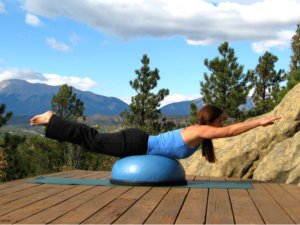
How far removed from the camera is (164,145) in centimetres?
530

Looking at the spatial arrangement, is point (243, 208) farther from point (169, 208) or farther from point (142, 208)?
point (142, 208)

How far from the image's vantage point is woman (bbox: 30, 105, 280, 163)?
509 cm

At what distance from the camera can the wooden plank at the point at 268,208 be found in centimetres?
318

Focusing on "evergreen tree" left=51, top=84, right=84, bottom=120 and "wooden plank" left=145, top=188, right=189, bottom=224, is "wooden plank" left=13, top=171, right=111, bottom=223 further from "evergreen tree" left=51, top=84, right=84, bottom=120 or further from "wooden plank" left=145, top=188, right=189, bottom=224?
"evergreen tree" left=51, top=84, right=84, bottom=120

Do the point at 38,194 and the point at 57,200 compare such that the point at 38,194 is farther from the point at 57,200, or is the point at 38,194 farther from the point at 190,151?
the point at 190,151

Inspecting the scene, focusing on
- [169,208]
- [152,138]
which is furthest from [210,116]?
[169,208]

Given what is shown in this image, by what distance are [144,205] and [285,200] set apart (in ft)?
4.22

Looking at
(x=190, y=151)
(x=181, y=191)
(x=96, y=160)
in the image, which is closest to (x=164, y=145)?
(x=190, y=151)

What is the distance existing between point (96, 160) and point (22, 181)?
9527 mm

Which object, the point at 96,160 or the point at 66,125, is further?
the point at 96,160

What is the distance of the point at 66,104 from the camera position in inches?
816

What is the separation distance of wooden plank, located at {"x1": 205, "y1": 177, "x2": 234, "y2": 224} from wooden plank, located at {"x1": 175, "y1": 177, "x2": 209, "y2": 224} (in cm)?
4

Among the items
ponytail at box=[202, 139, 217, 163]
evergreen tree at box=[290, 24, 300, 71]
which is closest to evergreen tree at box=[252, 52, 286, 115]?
evergreen tree at box=[290, 24, 300, 71]

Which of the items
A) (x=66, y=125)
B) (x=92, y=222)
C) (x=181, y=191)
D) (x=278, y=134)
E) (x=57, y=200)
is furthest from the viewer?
(x=278, y=134)
